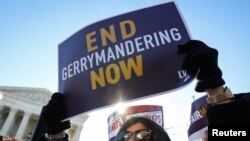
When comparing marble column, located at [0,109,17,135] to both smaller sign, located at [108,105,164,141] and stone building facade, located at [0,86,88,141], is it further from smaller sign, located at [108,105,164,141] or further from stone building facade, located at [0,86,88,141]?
smaller sign, located at [108,105,164,141]

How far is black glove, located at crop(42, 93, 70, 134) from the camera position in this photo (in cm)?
227

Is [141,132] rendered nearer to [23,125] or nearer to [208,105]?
[208,105]

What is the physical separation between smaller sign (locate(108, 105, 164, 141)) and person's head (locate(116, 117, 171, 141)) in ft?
19.7

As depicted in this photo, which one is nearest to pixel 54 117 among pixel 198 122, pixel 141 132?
pixel 141 132

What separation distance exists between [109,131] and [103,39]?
7.27 metres

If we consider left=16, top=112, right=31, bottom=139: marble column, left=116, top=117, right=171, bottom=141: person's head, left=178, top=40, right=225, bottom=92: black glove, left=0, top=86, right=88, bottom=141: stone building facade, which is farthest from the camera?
left=0, top=86, right=88, bottom=141: stone building facade

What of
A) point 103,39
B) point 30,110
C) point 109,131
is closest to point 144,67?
point 103,39

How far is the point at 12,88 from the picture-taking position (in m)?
→ 48.7

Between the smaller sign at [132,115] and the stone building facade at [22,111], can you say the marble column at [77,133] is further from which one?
the smaller sign at [132,115]

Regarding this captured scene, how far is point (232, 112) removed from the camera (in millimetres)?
1380

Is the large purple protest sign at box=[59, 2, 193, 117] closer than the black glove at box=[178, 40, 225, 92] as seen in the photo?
No

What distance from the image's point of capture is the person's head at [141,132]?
1963 mm

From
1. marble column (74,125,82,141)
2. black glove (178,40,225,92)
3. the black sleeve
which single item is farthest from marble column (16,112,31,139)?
the black sleeve

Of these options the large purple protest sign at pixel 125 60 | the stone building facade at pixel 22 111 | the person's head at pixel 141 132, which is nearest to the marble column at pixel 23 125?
the stone building facade at pixel 22 111
